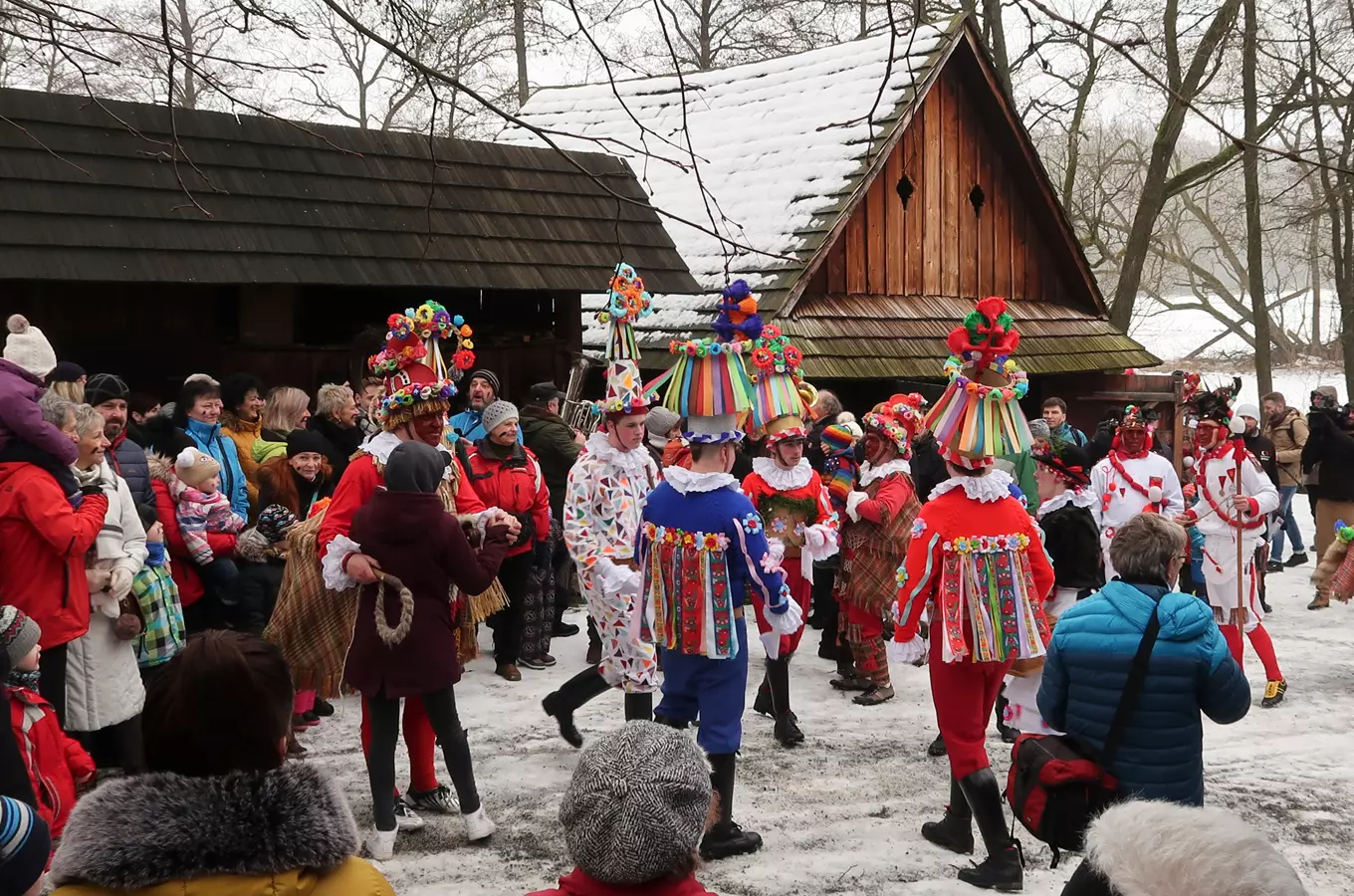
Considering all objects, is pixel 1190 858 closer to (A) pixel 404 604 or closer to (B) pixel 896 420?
(A) pixel 404 604

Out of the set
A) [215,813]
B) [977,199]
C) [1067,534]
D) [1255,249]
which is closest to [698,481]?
[1067,534]

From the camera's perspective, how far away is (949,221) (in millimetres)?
14875

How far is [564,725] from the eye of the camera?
21.4ft

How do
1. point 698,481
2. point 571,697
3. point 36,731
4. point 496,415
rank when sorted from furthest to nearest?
point 496,415 < point 571,697 < point 698,481 < point 36,731

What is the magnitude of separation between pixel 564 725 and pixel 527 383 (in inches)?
226

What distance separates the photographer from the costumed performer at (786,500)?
21.3ft

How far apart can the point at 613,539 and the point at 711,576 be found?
1.19 m

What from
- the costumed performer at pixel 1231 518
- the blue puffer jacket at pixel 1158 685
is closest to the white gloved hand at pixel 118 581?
the blue puffer jacket at pixel 1158 685

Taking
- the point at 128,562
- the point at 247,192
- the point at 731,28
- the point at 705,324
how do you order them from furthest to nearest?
the point at 731,28, the point at 705,324, the point at 247,192, the point at 128,562

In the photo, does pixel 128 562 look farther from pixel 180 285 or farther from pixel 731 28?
pixel 731 28

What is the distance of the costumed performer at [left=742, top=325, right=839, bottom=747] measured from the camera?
6488 mm

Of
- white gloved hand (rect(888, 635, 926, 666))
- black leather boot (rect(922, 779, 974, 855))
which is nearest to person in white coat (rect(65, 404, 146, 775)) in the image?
white gloved hand (rect(888, 635, 926, 666))

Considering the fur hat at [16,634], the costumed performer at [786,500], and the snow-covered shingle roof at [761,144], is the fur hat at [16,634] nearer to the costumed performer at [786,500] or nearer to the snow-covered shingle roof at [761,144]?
the costumed performer at [786,500]

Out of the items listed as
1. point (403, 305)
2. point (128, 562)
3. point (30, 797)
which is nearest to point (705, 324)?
point (403, 305)
